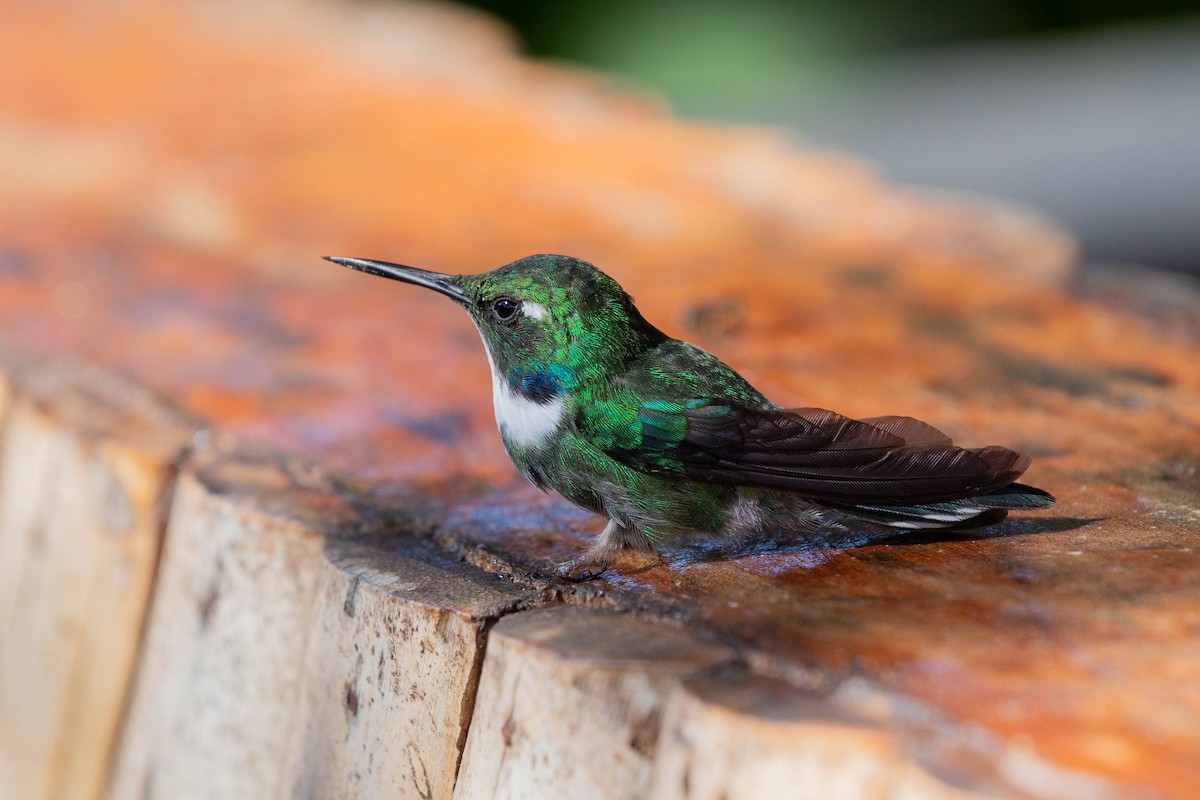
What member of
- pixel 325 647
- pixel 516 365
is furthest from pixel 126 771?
pixel 516 365

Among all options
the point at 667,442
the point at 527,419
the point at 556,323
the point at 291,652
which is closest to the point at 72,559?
the point at 291,652

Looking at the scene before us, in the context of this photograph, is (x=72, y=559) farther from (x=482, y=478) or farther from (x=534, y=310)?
(x=534, y=310)

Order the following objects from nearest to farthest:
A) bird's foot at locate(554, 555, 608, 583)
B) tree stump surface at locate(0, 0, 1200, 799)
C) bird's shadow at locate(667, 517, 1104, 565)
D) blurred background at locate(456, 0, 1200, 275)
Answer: tree stump surface at locate(0, 0, 1200, 799) < bird's foot at locate(554, 555, 608, 583) < bird's shadow at locate(667, 517, 1104, 565) < blurred background at locate(456, 0, 1200, 275)

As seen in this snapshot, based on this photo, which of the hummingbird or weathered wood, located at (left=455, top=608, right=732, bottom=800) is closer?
weathered wood, located at (left=455, top=608, right=732, bottom=800)

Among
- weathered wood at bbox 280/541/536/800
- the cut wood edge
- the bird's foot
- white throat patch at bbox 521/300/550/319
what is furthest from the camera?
white throat patch at bbox 521/300/550/319

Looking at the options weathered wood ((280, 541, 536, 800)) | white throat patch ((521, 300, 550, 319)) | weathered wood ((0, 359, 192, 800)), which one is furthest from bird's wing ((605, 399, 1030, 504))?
weathered wood ((0, 359, 192, 800))

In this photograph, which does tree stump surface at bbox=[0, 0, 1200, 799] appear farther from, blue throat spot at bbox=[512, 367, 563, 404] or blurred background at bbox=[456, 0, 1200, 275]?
blurred background at bbox=[456, 0, 1200, 275]

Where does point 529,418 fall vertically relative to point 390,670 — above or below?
above
